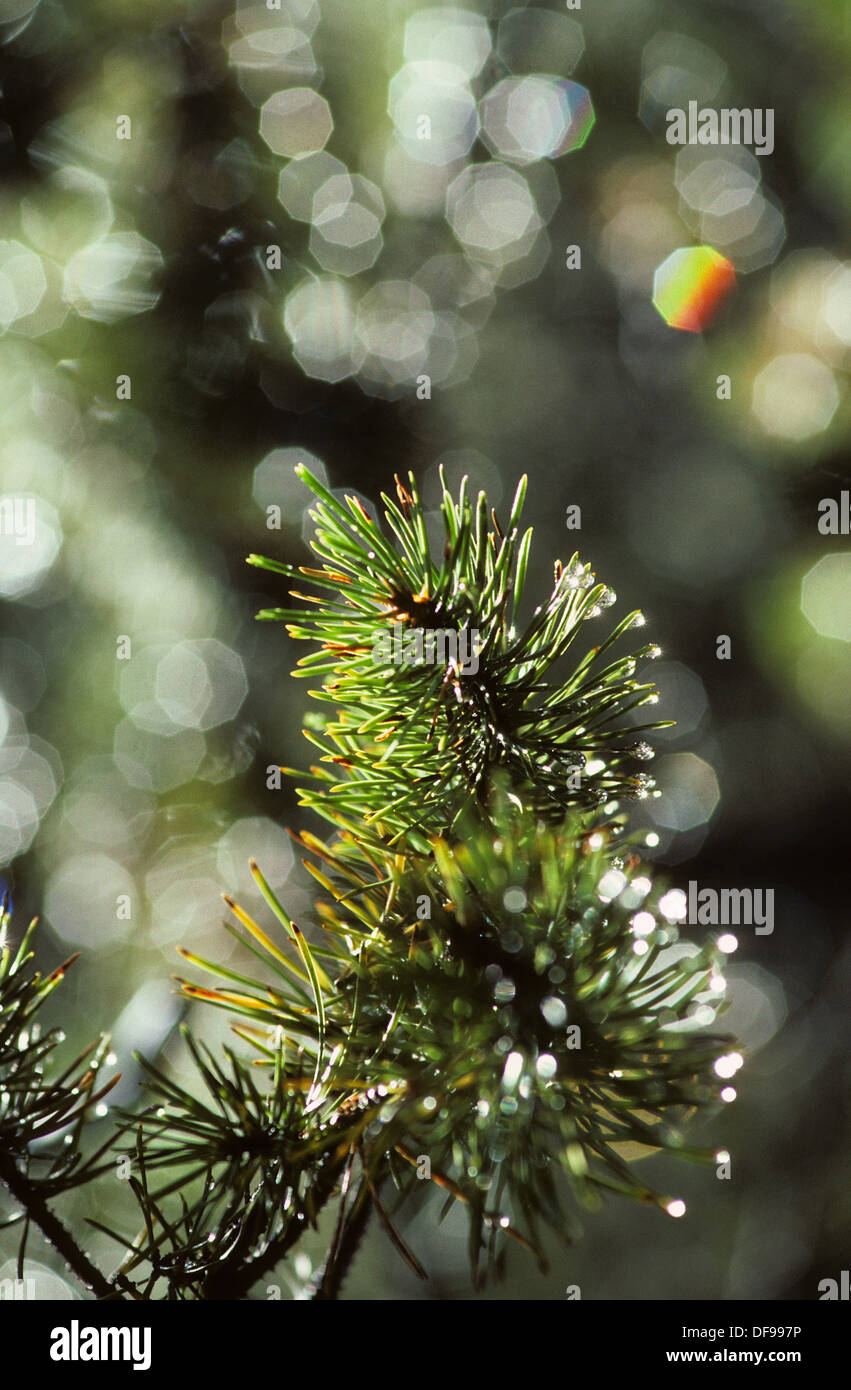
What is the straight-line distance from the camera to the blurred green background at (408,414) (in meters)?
0.75

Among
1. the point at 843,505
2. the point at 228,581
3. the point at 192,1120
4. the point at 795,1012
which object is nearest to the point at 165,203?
the point at 228,581

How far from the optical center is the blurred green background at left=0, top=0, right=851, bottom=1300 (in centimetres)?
75

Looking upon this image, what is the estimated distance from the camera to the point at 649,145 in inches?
32.7

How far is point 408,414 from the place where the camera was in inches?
35.2

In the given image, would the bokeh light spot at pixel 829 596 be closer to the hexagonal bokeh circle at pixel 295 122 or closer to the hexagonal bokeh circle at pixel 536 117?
the hexagonal bokeh circle at pixel 536 117

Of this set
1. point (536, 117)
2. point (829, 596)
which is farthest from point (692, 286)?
point (829, 596)

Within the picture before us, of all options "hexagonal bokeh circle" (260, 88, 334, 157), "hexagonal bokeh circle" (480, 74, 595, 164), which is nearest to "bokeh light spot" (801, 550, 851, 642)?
"hexagonal bokeh circle" (480, 74, 595, 164)

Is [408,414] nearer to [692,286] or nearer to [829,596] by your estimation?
[692,286]

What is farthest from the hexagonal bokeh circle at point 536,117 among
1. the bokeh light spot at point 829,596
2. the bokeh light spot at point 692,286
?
the bokeh light spot at point 829,596

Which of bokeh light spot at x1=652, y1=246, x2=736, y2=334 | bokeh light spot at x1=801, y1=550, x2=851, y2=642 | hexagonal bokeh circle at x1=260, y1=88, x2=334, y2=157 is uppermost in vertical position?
hexagonal bokeh circle at x1=260, y1=88, x2=334, y2=157

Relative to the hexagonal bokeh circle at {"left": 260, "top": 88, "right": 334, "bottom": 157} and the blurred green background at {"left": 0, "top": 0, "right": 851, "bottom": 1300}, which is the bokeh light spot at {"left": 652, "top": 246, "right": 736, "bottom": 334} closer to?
the blurred green background at {"left": 0, "top": 0, "right": 851, "bottom": 1300}

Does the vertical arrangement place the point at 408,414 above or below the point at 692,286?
below
